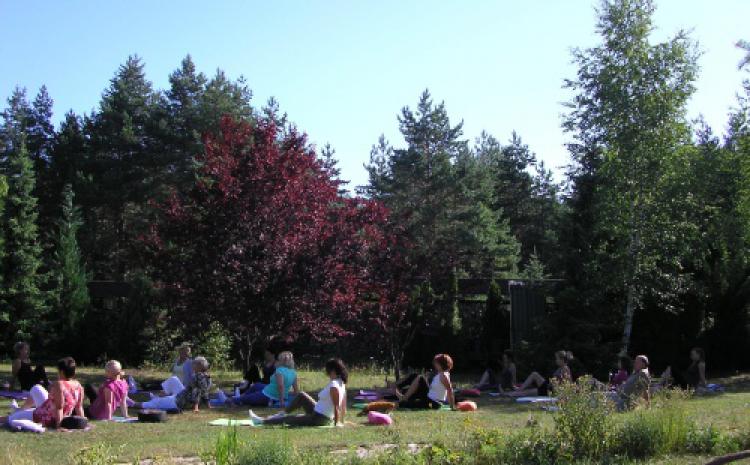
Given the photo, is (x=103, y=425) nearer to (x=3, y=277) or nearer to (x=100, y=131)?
(x=3, y=277)

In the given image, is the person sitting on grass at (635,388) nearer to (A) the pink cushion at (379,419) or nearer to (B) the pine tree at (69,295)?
(A) the pink cushion at (379,419)

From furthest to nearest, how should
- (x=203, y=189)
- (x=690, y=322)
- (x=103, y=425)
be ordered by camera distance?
(x=690, y=322), (x=203, y=189), (x=103, y=425)

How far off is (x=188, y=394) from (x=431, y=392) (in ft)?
12.9

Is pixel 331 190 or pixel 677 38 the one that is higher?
pixel 677 38

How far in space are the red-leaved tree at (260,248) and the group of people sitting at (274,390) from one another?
117cm

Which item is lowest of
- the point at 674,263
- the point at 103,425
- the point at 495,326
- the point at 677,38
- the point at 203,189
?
the point at 103,425

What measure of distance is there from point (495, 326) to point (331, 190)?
739 centimetres

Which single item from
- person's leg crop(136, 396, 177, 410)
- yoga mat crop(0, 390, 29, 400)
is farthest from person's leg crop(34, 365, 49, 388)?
person's leg crop(136, 396, 177, 410)

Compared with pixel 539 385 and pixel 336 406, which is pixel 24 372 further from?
pixel 539 385

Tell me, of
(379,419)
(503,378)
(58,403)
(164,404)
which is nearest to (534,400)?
(503,378)

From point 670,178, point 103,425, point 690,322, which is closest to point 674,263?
point 670,178

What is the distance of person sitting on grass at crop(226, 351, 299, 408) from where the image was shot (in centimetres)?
1256

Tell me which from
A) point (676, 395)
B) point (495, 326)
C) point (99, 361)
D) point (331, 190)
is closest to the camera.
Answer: point (676, 395)

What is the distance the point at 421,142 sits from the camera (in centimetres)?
3803
